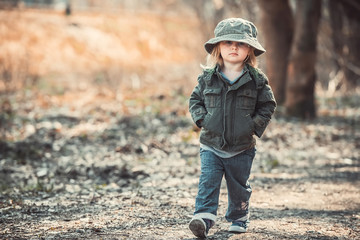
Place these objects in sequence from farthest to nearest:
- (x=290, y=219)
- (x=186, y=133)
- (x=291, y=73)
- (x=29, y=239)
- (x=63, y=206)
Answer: (x=291, y=73), (x=186, y=133), (x=63, y=206), (x=290, y=219), (x=29, y=239)

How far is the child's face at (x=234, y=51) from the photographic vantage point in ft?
11.8

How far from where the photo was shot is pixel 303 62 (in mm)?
10594

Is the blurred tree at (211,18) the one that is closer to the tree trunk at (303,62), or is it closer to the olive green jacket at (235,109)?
the tree trunk at (303,62)

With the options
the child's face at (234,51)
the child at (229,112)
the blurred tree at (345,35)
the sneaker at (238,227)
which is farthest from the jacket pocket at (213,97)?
the blurred tree at (345,35)

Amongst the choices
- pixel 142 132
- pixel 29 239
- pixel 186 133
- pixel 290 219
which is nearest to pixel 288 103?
pixel 186 133

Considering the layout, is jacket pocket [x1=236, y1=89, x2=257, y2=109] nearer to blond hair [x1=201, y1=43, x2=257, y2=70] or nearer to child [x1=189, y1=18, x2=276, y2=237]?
child [x1=189, y1=18, x2=276, y2=237]

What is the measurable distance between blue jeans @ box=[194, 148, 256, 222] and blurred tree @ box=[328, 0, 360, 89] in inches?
432

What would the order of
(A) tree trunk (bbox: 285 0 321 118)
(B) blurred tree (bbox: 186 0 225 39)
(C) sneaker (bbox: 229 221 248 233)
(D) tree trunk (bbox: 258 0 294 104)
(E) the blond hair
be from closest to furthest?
1. (E) the blond hair
2. (C) sneaker (bbox: 229 221 248 233)
3. (A) tree trunk (bbox: 285 0 321 118)
4. (D) tree trunk (bbox: 258 0 294 104)
5. (B) blurred tree (bbox: 186 0 225 39)

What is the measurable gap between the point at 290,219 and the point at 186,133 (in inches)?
189

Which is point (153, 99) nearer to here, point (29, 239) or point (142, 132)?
point (142, 132)

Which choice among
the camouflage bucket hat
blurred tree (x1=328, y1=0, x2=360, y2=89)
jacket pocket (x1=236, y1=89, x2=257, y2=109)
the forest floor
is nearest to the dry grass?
blurred tree (x1=328, y1=0, x2=360, y2=89)

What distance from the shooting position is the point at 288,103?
11.1 m

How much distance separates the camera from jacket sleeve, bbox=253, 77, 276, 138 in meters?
3.60

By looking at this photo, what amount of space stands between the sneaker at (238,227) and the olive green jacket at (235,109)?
27.7 inches
